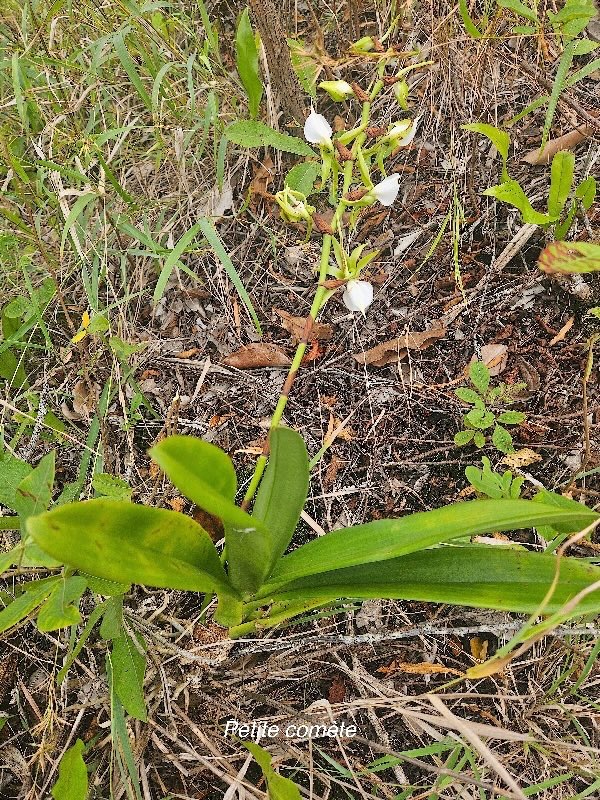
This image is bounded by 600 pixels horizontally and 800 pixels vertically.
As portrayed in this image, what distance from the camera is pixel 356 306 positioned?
105 cm

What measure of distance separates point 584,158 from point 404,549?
43.8 inches

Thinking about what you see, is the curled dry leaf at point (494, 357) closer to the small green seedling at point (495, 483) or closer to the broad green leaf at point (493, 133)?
the small green seedling at point (495, 483)

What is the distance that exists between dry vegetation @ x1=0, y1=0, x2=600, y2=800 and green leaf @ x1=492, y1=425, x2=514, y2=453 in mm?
73

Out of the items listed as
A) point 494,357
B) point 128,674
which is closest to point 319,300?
point 494,357

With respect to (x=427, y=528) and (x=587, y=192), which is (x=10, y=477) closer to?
(x=427, y=528)

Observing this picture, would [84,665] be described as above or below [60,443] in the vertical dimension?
below

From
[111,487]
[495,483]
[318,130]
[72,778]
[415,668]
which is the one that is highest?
[318,130]

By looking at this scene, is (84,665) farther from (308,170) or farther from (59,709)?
(308,170)

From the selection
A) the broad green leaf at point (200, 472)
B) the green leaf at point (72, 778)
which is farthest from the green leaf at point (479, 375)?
the green leaf at point (72, 778)

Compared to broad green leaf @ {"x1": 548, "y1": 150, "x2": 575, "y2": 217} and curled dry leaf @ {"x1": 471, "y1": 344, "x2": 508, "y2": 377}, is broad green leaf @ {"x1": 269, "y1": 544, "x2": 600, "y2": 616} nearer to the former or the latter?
curled dry leaf @ {"x1": 471, "y1": 344, "x2": 508, "y2": 377}

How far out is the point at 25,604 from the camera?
889 millimetres

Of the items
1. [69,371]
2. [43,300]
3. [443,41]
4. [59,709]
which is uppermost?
[443,41]

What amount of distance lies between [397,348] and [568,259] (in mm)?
542

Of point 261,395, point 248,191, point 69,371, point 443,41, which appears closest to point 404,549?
point 261,395
